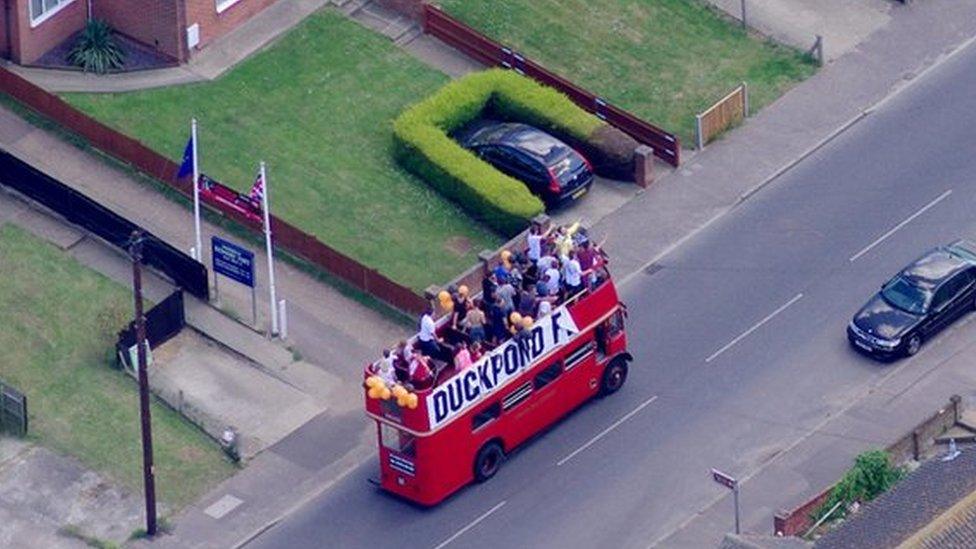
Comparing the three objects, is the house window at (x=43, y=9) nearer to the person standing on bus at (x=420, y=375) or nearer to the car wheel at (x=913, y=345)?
the person standing on bus at (x=420, y=375)

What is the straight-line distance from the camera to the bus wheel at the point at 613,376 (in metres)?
80.2

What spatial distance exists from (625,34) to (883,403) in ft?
56.0

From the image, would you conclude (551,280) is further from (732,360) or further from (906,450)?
(906,450)

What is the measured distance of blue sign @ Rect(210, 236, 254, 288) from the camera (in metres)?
81.9

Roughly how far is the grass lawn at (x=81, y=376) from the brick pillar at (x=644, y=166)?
1385 cm

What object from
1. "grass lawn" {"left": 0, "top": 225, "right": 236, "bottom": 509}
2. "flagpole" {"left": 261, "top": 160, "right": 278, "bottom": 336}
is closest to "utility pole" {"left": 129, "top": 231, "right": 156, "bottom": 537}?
"grass lawn" {"left": 0, "top": 225, "right": 236, "bottom": 509}

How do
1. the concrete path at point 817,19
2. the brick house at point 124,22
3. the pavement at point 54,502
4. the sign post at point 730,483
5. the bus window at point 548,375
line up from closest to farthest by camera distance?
the sign post at point 730,483 < the pavement at point 54,502 < the bus window at point 548,375 < the brick house at point 124,22 < the concrete path at point 817,19

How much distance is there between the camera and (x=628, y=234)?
86.3 metres

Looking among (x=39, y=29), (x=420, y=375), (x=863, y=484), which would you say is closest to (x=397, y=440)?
(x=420, y=375)

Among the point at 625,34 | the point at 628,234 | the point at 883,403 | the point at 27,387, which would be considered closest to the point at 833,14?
the point at 625,34

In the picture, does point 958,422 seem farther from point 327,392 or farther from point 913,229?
point 327,392

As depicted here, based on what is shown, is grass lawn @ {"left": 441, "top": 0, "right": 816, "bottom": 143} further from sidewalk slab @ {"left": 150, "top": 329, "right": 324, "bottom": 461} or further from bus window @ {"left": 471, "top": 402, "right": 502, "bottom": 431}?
bus window @ {"left": 471, "top": 402, "right": 502, "bottom": 431}

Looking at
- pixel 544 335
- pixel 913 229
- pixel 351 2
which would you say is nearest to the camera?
pixel 544 335

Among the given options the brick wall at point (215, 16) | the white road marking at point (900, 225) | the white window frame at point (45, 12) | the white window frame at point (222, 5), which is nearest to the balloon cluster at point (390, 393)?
the white road marking at point (900, 225)
